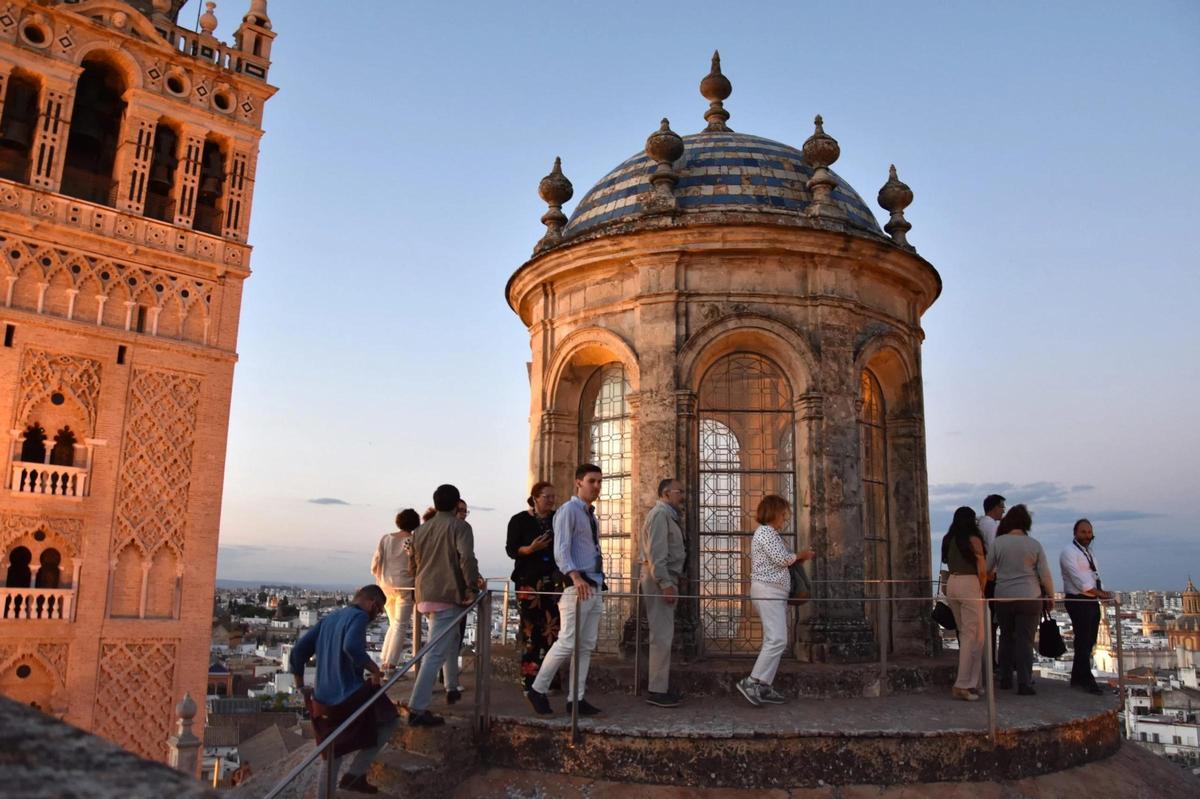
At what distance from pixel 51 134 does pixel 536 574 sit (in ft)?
81.9

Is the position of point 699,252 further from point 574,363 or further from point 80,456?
point 80,456

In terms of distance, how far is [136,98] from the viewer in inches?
1061

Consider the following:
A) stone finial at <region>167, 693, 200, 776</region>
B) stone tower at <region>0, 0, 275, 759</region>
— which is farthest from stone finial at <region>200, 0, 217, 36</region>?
stone finial at <region>167, 693, 200, 776</region>

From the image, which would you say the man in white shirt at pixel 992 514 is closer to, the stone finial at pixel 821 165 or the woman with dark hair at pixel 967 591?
the woman with dark hair at pixel 967 591

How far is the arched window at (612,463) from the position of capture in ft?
33.0

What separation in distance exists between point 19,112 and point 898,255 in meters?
26.3

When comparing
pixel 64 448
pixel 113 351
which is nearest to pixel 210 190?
pixel 113 351

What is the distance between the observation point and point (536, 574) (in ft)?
25.2

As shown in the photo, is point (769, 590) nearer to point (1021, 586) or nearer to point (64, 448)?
point (1021, 586)

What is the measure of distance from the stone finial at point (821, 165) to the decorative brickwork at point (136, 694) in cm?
2240

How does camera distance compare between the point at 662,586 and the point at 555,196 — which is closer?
the point at 662,586

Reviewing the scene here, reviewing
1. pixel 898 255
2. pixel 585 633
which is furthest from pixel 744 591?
pixel 898 255

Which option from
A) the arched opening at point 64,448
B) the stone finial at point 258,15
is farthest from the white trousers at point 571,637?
the stone finial at point 258,15

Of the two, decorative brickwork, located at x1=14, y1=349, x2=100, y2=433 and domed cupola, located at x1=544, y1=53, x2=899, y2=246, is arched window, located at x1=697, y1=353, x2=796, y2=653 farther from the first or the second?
decorative brickwork, located at x1=14, y1=349, x2=100, y2=433
